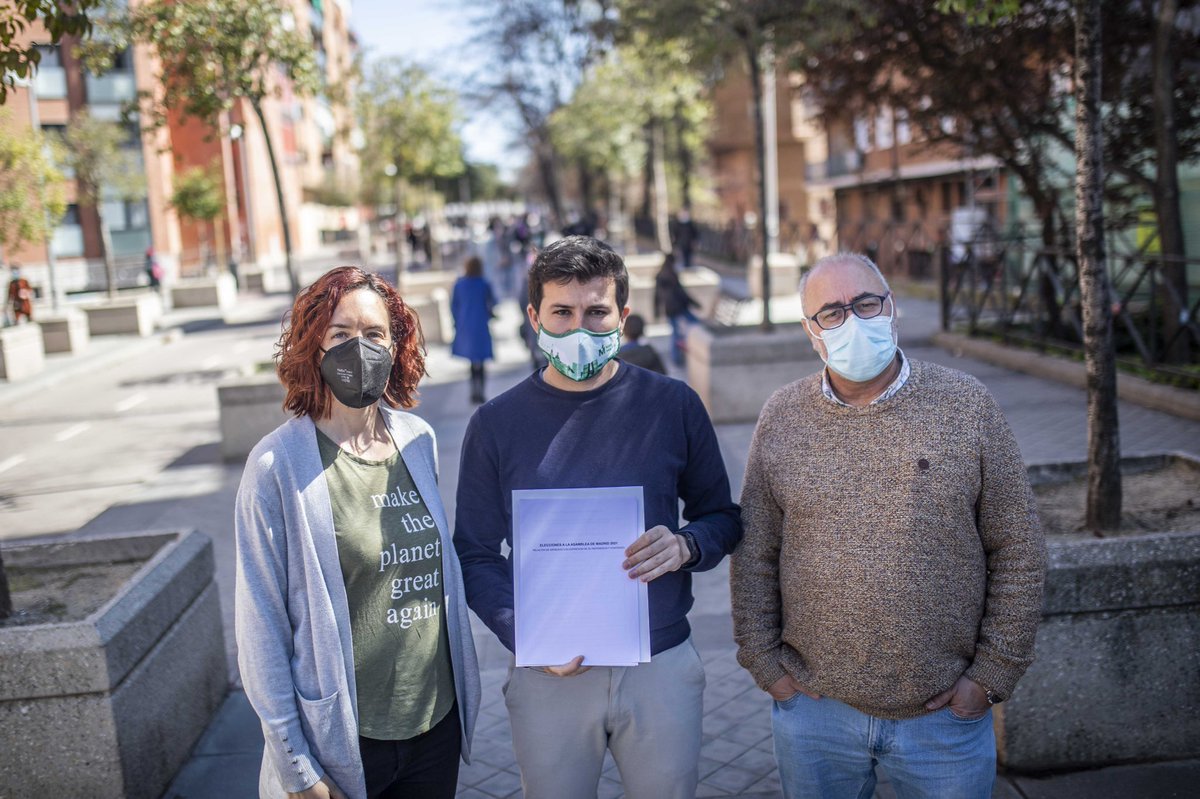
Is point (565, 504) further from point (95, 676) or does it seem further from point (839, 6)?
point (839, 6)

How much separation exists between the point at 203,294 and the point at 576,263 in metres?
33.1

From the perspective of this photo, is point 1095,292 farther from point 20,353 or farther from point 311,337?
point 20,353

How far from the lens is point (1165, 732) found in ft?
13.3

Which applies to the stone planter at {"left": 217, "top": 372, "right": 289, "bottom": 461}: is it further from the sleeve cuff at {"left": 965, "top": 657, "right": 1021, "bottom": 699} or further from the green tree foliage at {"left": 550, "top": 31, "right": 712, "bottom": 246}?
the green tree foliage at {"left": 550, "top": 31, "right": 712, "bottom": 246}

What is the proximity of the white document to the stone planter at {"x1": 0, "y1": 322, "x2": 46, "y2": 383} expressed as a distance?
18.6m

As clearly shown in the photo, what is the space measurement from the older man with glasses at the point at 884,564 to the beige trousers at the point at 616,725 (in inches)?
9.4

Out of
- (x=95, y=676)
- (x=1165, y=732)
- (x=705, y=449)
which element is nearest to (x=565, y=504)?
(x=705, y=449)

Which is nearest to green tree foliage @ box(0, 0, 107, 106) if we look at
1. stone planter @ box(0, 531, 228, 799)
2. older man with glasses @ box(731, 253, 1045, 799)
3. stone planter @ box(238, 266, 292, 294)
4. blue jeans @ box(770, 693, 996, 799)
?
stone planter @ box(0, 531, 228, 799)

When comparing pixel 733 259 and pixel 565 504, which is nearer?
pixel 565 504

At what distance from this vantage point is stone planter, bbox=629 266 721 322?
69.4ft

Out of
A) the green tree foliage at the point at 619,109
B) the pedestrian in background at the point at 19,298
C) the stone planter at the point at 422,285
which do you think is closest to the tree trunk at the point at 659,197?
the green tree foliage at the point at 619,109

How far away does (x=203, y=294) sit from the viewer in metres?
33.6

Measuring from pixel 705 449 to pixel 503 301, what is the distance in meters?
26.6

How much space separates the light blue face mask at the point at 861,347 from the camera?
8.84ft
